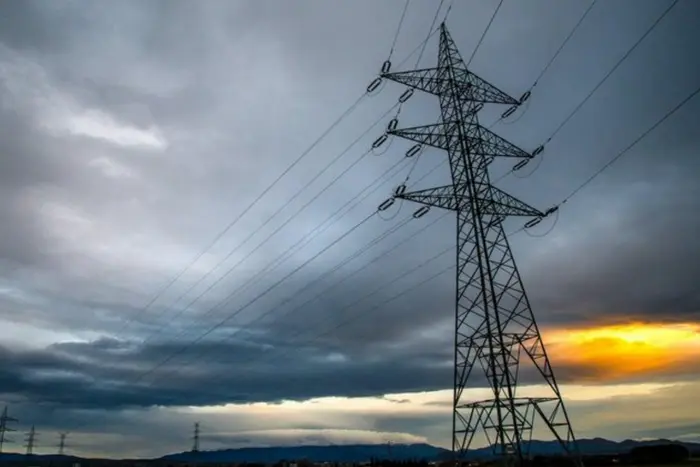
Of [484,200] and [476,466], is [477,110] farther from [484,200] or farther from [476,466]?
[476,466]

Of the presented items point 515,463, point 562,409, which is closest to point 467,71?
point 562,409

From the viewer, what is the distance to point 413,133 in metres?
38.0

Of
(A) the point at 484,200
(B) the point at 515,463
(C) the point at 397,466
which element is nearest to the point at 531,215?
(A) the point at 484,200

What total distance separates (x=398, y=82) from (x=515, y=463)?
87.6ft

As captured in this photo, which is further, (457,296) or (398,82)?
(398,82)

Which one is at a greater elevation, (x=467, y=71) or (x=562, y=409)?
(x=467, y=71)

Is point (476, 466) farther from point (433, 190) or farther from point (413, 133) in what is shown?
point (413, 133)

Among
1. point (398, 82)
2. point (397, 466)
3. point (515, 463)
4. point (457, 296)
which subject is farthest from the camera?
point (397, 466)

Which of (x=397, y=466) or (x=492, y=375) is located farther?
(x=397, y=466)

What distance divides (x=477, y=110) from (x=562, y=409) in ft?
72.7

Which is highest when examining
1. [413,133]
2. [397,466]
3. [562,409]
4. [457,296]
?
[413,133]

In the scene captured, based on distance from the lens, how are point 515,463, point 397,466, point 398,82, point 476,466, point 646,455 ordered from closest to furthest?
point 515,463 → point 398,82 → point 476,466 → point 646,455 → point 397,466

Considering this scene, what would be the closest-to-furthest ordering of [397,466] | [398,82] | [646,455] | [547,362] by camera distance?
[547,362], [398,82], [646,455], [397,466]

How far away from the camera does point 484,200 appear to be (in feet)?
122
